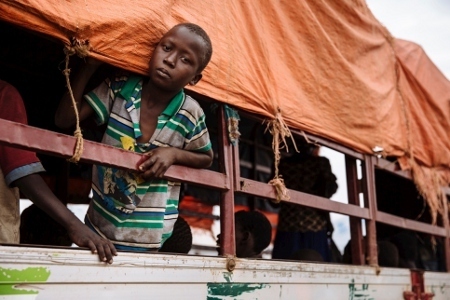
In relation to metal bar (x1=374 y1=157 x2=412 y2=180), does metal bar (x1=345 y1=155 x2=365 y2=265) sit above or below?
below

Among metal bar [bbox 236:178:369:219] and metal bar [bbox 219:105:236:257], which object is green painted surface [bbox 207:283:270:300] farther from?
metal bar [bbox 236:178:369:219]

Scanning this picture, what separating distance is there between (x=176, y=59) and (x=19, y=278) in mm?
981

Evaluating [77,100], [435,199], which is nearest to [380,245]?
[435,199]

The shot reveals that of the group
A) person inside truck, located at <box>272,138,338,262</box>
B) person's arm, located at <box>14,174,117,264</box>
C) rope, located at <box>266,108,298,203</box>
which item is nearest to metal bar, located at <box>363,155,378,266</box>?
person inside truck, located at <box>272,138,338,262</box>

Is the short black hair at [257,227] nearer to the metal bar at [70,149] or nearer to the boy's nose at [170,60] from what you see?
the metal bar at [70,149]

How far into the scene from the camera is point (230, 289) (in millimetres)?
2381

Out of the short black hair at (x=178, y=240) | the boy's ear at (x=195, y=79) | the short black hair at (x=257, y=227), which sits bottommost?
the short black hair at (x=178, y=240)

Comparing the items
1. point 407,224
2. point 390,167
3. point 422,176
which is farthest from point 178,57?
point 422,176

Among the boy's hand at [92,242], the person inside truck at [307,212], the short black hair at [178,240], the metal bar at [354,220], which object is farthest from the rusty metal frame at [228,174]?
the short black hair at [178,240]

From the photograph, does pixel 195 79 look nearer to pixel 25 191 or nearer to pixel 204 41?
pixel 204 41

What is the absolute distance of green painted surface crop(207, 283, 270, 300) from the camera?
2291mm

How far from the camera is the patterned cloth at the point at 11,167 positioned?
1951 millimetres

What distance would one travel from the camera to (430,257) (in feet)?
19.0

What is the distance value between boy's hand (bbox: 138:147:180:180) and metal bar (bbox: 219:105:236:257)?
0.41m
